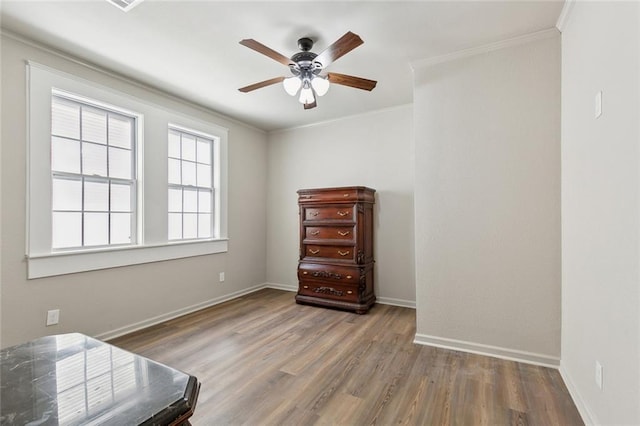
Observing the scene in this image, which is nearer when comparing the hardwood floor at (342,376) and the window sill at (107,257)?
the hardwood floor at (342,376)

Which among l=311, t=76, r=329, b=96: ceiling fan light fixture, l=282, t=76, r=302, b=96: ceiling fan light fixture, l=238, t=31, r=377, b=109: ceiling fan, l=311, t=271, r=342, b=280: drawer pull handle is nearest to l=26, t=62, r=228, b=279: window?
l=311, t=271, r=342, b=280: drawer pull handle

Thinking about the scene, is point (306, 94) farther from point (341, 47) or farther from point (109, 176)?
point (109, 176)

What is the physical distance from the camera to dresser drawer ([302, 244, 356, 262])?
3.89m

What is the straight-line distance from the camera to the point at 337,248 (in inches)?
157

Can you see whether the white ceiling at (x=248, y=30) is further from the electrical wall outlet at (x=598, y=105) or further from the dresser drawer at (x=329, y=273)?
the dresser drawer at (x=329, y=273)

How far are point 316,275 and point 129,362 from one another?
10.7ft

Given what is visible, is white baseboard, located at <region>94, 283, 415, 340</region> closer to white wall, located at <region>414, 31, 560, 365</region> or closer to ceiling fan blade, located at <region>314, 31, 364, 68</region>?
white wall, located at <region>414, 31, 560, 365</region>

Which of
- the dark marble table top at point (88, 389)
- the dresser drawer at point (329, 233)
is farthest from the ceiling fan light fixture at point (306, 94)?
the dark marble table top at point (88, 389)

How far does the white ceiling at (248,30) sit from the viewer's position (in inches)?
83.0

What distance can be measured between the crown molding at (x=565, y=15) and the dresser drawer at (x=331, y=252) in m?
2.82

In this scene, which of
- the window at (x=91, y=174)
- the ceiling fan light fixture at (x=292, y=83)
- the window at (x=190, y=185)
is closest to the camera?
the ceiling fan light fixture at (x=292, y=83)

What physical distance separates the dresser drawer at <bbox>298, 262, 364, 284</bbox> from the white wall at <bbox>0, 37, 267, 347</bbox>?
1115 millimetres

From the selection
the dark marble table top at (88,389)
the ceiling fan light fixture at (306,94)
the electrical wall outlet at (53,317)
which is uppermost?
the ceiling fan light fixture at (306,94)

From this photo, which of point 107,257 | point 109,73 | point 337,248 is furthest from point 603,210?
point 109,73
